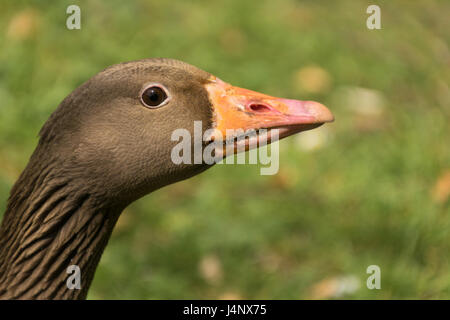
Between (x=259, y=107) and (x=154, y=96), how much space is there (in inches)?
21.8

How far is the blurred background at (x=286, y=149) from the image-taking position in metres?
5.11

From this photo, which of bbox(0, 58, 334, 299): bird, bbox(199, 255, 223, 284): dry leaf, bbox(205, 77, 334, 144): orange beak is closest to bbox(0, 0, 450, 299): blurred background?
bbox(199, 255, 223, 284): dry leaf

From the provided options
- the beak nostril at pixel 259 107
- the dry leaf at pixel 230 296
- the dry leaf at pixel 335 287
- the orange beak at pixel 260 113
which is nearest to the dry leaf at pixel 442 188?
the dry leaf at pixel 335 287

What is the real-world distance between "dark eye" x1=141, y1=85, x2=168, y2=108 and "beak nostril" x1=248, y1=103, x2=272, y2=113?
0.45 meters

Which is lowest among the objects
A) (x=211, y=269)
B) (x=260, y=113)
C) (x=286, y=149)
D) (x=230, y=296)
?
(x=230, y=296)

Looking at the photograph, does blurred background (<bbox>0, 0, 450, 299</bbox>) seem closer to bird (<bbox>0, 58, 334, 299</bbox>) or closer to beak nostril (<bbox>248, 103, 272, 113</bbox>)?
bird (<bbox>0, 58, 334, 299</bbox>)

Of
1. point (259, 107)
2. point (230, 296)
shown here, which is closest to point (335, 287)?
point (230, 296)

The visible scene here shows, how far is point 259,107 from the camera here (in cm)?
351

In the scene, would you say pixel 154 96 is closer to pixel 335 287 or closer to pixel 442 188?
pixel 335 287

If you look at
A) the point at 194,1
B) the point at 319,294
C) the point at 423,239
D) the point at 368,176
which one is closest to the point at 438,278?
the point at 423,239

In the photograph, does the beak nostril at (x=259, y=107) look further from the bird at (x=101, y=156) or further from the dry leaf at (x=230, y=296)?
the dry leaf at (x=230, y=296)

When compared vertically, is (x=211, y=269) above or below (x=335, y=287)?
above

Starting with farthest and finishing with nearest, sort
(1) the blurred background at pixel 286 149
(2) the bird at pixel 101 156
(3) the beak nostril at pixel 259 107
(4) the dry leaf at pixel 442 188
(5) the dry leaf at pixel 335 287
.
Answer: (4) the dry leaf at pixel 442 188 < (1) the blurred background at pixel 286 149 < (5) the dry leaf at pixel 335 287 < (3) the beak nostril at pixel 259 107 < (2) the bird at pixel 101 156

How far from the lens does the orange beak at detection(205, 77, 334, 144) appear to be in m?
3.40
